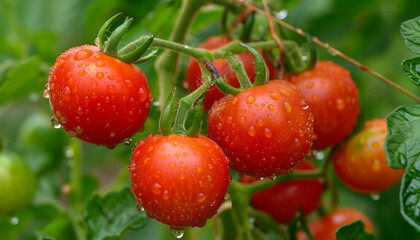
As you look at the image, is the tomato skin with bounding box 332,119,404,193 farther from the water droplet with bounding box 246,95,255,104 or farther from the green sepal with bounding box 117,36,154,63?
the green sepal with bounding box 117,36,154,63

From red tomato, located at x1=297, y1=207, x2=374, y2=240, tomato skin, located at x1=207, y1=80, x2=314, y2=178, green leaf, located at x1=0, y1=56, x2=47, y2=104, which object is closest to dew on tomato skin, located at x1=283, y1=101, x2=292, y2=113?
tomato skin, located at x1=207, y1=80, x2=314, y2=178

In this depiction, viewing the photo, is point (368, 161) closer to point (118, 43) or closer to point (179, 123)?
point (179, 123)

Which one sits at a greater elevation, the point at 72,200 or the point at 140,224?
the point at 140,224

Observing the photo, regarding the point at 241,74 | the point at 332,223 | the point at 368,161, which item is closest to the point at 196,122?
the point at 241,74

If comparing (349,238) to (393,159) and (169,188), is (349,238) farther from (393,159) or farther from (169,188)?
(169,188)

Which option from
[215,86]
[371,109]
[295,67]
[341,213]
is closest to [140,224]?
[215,86]
